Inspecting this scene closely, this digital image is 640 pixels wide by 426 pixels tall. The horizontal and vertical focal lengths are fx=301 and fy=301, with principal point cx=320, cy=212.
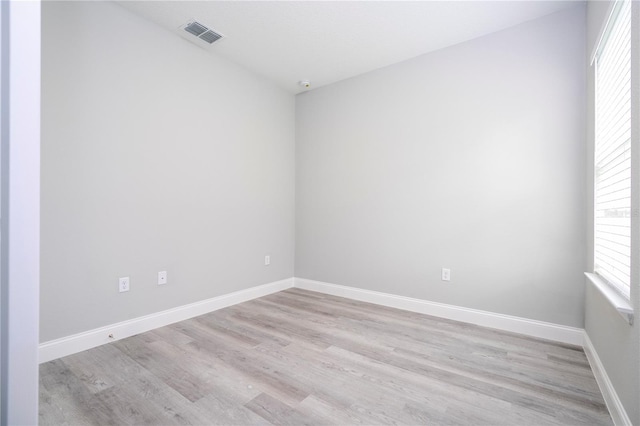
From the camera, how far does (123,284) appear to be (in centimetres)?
242

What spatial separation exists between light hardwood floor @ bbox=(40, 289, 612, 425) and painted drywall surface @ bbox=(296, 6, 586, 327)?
0.54 metres

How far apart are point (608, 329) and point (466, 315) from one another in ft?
4.00

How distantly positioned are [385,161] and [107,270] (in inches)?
109

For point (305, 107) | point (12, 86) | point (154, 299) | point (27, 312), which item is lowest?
point (154, 299)

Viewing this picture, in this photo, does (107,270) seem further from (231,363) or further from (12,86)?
(12,86)

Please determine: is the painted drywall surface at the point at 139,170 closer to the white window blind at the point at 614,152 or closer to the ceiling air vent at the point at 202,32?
the ceiling air vent at the point at 202,32

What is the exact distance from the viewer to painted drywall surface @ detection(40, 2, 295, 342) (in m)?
2.10

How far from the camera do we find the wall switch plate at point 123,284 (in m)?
2.40

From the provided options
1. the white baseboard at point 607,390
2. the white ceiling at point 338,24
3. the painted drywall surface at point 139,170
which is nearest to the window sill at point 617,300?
the white baseboard at point 607,390

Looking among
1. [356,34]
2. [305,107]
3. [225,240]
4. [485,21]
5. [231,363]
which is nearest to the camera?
[231,363]

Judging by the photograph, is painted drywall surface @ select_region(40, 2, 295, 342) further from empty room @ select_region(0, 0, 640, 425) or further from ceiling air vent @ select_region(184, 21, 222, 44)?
ceiling air vent @ select_region(184, 21, 222, 44)

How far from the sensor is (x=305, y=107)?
4043 millimetres

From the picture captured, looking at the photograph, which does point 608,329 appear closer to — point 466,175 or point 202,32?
point 466,175

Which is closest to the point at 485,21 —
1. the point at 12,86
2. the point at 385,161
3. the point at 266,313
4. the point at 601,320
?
the point at 385,161
